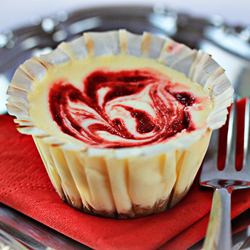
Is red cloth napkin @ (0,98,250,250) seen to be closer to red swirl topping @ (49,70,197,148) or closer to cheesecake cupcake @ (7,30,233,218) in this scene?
cheesecake cupcake @ (7,30,233,218)

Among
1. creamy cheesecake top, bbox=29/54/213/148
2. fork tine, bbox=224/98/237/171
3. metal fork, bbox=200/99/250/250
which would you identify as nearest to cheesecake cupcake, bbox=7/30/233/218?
creamy cheesecake top, bbox=29/54/213/148

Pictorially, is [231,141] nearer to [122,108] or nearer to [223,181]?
[223,181]

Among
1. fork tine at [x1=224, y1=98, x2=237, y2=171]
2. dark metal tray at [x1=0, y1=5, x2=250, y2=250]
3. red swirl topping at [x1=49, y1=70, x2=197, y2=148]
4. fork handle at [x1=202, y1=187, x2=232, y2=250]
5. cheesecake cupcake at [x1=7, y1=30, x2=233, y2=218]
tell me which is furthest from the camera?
dark metal tray at [x1=0, y1=5, x2=250, y2=250]

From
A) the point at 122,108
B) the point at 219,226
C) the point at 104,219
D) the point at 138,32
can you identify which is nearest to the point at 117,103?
the point at 122,108

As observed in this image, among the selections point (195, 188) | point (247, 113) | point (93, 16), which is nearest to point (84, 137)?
point (195, 188)

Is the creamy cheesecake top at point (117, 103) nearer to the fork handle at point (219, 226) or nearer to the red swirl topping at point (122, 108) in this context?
the red swirl topping at point (122, 108)

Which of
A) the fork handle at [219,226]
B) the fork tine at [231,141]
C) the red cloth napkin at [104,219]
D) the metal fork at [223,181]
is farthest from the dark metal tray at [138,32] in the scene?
the fork handle at [219,226]

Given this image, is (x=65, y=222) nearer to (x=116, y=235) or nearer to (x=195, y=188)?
(x=116, y=235)

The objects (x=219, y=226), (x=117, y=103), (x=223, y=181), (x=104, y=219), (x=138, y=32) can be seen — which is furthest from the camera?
(x=138, y=32)
